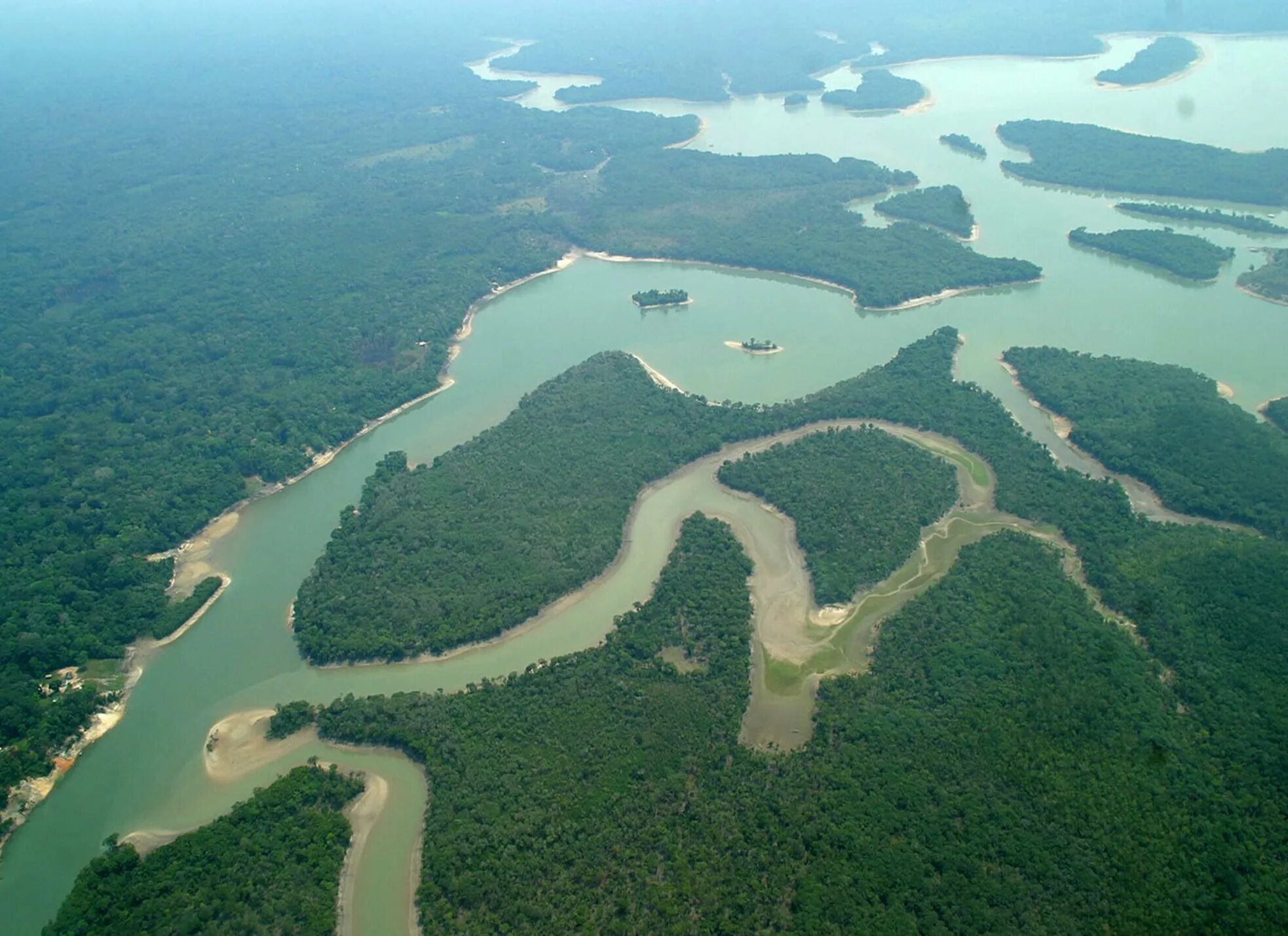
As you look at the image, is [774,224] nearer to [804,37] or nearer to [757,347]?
[757,347]

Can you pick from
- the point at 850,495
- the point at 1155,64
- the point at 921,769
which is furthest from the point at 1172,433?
the point at 1155,64

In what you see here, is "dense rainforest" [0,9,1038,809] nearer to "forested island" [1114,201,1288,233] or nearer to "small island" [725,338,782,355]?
"small island" [725,338,782,355]

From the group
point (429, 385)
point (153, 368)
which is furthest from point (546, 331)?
point (153, 368)

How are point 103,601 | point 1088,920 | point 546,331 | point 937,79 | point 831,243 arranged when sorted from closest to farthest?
1. point 1088,920
2. point 103,601
3. point 546,331
4. point 831,243
5. point 937,79

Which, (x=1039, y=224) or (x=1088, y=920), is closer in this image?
(x=1088, y=920)

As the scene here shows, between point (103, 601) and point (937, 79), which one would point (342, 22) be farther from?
point (103, 601)

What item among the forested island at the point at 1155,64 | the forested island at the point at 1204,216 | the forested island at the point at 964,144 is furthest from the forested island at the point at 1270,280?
the forested island at the point at 1155,64

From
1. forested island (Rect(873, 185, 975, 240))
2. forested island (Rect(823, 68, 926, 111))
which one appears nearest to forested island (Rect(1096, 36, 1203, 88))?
forested island (Rect(823, 68, 926, 111))
